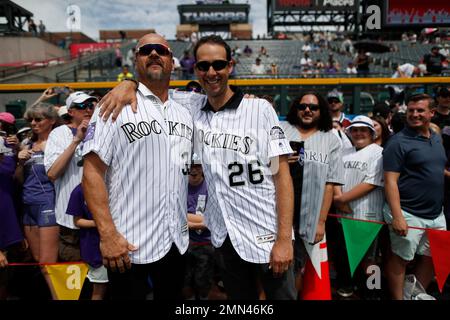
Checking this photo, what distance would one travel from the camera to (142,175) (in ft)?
6.23

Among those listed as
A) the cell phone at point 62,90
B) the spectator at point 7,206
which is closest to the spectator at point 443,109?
the spectator at point 7,206

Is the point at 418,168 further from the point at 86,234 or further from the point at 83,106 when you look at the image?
the point at 83,106

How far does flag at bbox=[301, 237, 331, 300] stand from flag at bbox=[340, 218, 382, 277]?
21.1 inches

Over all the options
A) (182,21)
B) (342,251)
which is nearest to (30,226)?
(342,251)

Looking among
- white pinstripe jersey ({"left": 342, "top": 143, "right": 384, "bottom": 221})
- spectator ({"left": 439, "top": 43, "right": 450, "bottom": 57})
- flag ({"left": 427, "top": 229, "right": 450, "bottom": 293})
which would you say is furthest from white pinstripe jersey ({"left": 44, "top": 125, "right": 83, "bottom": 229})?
spectator ({"left": 439, "top": 43, "right": 450, "bottom": 57})

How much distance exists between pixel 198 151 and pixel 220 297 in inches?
79.9

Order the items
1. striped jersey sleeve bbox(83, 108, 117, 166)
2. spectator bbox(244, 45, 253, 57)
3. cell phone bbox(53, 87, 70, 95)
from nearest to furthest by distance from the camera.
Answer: striped jersey sleeve bbox(83, 108, 117, 166) < cell phone bbox(53, 87, 70, 95) < spectator bbox(244, 45, 253, 57)

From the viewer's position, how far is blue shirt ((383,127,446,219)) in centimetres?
299

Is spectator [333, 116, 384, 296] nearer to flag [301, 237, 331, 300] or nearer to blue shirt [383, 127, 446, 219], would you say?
blue shirt [383, 127, 446, 219]

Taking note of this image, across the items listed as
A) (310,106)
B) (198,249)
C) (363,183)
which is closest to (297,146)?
(310,106)

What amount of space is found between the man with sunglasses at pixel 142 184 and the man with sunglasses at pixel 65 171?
3.44ft

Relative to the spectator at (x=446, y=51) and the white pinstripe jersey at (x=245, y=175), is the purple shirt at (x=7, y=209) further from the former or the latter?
the spectator at (x=446, y=51)

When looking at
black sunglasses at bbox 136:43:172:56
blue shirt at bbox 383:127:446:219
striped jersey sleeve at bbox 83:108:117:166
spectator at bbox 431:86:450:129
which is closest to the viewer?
striped jersey sleeve at bbox 83:108:117:166
